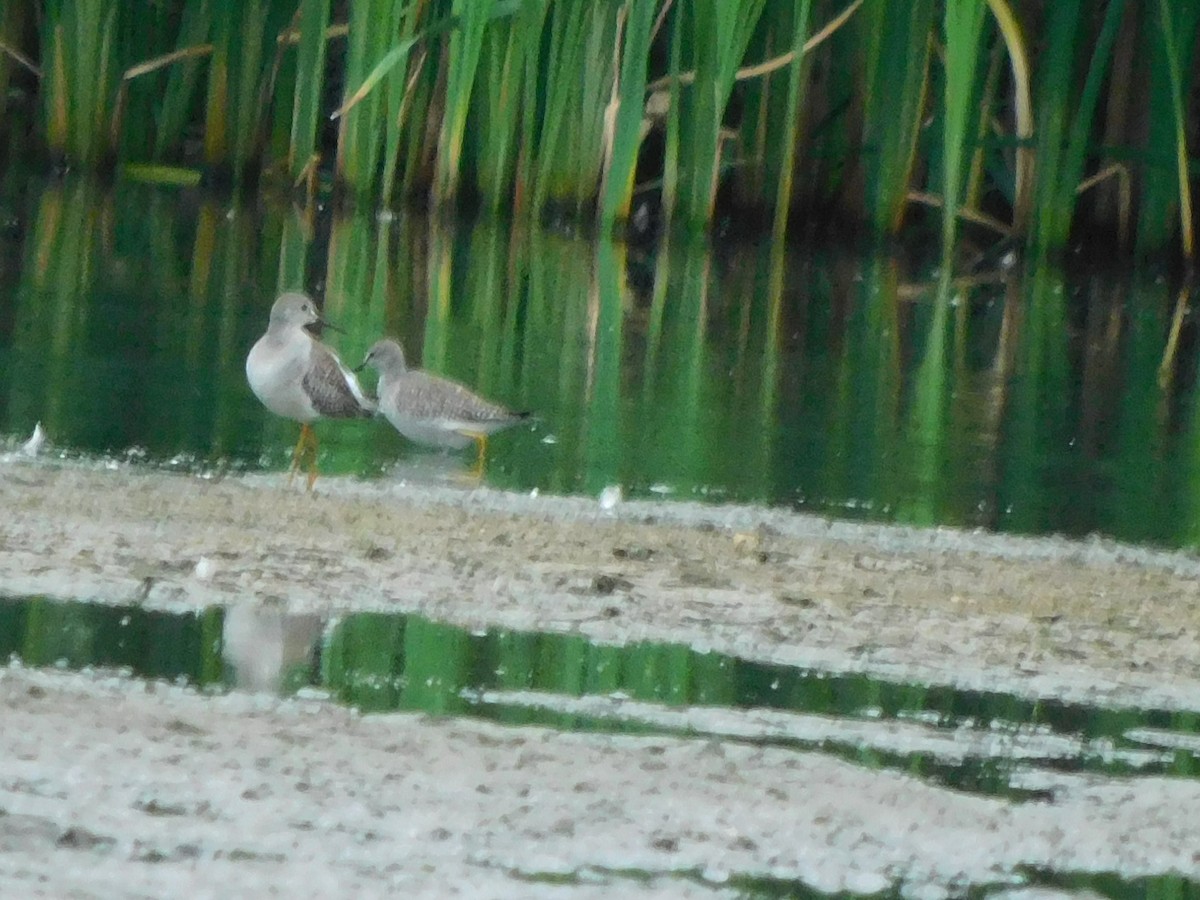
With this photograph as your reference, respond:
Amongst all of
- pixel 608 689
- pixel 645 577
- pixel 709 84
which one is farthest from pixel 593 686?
pixel 709 84

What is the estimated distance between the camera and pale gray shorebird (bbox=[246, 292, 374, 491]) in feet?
24.9

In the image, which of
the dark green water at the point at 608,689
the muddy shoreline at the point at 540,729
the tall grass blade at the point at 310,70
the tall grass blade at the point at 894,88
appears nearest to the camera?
the muddy shoreline at the point at 540,729

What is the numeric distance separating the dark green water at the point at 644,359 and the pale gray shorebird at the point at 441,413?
0.13 meters

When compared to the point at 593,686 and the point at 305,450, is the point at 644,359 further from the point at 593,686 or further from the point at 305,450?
the point at 593,686

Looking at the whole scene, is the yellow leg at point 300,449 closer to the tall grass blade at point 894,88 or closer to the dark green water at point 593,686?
the dark green water at point 593,686

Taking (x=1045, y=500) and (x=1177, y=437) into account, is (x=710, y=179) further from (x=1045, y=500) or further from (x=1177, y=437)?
(x=1045, y=500)

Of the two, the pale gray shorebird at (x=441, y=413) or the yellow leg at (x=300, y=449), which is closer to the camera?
the yellow leg at (x=300, y=449)

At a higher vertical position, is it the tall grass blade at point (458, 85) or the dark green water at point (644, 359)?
the tall grass blade at point (458, 85)

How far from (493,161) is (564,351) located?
465cm

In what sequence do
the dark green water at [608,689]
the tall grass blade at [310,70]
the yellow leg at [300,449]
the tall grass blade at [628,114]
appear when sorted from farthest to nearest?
the tall grass blade at [310,70]
the tall grass blade at [628,114]
the yellow leg at [300,449]
the dark green water at [608,689]

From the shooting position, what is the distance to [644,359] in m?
10.9

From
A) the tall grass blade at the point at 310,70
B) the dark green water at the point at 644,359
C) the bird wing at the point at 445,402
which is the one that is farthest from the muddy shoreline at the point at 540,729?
the tall grass blade at the point at 310,70

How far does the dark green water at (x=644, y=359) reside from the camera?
794 cm

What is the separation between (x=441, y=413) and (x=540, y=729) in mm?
3859
